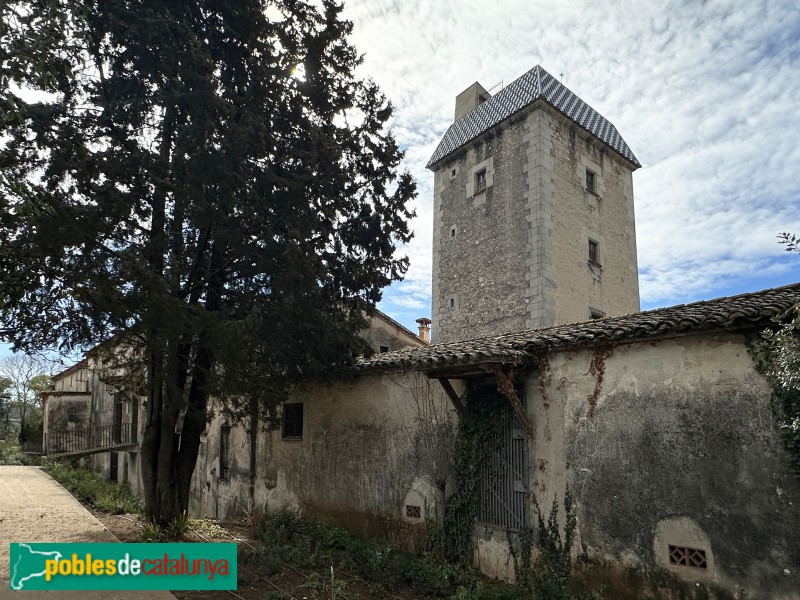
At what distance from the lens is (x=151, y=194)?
882 cm

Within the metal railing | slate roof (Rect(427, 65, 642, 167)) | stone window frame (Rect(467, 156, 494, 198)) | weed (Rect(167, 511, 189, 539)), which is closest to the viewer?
weed (Rect(167, 511, 189, 539))

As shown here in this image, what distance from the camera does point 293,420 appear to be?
12.7m

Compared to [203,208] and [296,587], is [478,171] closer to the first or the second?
[203,208]

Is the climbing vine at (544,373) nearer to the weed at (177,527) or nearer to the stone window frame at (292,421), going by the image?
the stone window frame at (292,421)

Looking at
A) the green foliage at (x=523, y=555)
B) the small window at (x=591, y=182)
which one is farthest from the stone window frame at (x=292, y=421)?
the small window at (x=591, y=182)

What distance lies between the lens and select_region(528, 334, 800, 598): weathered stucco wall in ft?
18.5

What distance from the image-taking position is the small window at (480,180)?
18.5 metres

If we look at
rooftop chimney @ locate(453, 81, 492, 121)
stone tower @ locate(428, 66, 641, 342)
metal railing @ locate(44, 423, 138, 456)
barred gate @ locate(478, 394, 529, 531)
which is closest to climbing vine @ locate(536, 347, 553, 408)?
barred gate @ locate(478, 394, 529, 531)

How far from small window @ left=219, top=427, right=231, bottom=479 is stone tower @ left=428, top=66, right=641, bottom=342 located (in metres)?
7.62

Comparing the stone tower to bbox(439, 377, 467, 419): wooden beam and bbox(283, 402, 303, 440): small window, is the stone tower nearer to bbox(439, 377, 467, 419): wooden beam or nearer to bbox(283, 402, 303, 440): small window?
bbox(283, 402, 303, 440): small window

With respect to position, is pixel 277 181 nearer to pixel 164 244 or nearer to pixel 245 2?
pixel 164 244

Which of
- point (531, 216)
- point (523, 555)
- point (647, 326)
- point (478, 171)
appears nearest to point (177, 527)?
point (523, 555)

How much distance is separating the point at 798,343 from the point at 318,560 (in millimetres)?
7413

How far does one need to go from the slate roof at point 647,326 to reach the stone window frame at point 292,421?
13.9 ft
